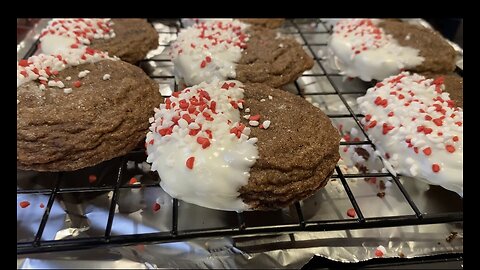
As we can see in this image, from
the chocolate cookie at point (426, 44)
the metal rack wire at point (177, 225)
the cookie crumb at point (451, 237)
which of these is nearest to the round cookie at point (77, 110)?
the metal rack wire at point (177, 225)

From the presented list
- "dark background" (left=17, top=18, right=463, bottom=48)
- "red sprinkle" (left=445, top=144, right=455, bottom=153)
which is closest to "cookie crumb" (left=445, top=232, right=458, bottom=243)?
"red sprinkle" (left=445, top=144, right=455, bottom=153)

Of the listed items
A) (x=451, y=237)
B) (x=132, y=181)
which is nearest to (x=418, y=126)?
(x=451, y=237)

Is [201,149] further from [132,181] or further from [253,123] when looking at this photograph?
[132,181]

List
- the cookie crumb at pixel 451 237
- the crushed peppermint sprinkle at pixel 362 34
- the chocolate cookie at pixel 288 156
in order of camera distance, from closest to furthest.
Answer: the chocolate cookie at pixel 288 156, the cookie crumb at pixel 451 237, the crushed peppermint sprinkle at pixel 362 34

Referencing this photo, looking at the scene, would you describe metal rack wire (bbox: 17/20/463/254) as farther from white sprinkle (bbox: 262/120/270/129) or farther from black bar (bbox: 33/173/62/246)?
white sprinkle (bbox: 262/120/270/129)

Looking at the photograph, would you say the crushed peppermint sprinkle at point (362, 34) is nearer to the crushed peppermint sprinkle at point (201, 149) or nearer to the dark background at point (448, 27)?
the dark background at point (448, 27)
